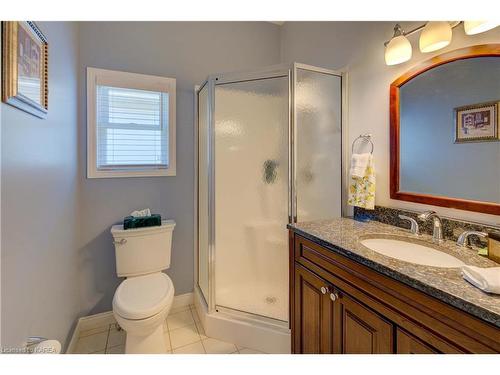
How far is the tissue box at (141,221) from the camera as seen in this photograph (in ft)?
5.96

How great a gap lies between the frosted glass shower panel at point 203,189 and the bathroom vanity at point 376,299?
863mm

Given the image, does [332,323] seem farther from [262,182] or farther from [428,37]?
[428,37]

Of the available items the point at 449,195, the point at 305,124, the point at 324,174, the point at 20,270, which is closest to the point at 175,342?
the point at 20,270

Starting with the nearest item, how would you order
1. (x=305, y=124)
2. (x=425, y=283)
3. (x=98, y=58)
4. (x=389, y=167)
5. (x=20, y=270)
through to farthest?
(x=425, y=283) < (x=20, y=270) < (x=389, y=167) < (x=305, y=124) < (x=98, y=58)

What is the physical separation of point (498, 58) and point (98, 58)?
2.41 m

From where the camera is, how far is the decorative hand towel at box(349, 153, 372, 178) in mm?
1477

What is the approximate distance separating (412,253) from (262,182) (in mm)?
980

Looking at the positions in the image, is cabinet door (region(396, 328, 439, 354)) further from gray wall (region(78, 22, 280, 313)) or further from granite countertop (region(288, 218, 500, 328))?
gray wall (region(78, 22, 280, 313))

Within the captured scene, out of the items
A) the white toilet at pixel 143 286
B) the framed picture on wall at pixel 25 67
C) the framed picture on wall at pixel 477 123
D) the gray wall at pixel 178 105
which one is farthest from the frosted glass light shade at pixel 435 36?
the white toilet at pixel 143 286

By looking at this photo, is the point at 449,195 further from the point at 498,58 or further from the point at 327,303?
the point at 327,303

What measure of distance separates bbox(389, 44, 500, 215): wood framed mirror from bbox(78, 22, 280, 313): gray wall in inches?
61.1

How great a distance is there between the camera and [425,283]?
70 cm

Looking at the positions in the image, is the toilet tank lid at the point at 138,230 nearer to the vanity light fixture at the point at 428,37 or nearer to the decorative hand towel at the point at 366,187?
the decorative hand towel at the point at 366,187

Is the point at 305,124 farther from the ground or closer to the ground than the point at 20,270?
farther from the ground
